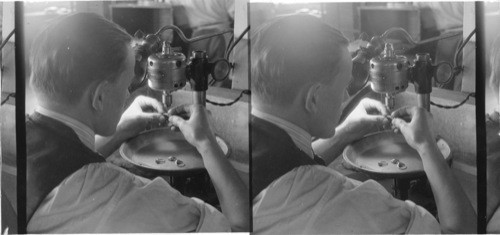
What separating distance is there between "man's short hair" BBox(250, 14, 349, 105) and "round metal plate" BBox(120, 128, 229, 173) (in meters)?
0.31

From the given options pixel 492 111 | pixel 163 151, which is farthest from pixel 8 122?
pixel 492 111

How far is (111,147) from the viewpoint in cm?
350

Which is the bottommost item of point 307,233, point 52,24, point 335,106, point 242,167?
point 307,233

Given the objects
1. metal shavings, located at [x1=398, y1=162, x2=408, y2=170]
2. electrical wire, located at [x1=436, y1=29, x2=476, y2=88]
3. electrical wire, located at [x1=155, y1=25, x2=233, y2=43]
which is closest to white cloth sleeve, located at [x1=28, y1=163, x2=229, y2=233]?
electrical wire, located at [x1=155, y1=25, x2=233, y2=43]

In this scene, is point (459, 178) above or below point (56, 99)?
below

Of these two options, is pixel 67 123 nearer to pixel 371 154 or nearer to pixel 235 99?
pixel 235 99

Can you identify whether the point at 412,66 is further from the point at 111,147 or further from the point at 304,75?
the point at 111,147

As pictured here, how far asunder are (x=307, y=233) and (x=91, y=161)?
87 centimetres

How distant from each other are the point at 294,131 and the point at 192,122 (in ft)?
1.29

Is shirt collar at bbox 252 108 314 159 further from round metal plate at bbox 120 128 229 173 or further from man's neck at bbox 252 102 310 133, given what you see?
round metal plate at bbox 120 128 229 173

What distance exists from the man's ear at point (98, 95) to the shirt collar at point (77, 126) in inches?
3.5

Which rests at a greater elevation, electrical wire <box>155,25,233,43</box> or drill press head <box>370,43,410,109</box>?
electrical wire <box>155,25,233,43</box>

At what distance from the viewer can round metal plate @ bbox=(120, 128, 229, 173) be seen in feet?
11.5

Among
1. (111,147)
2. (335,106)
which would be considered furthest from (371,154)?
(111,147)
